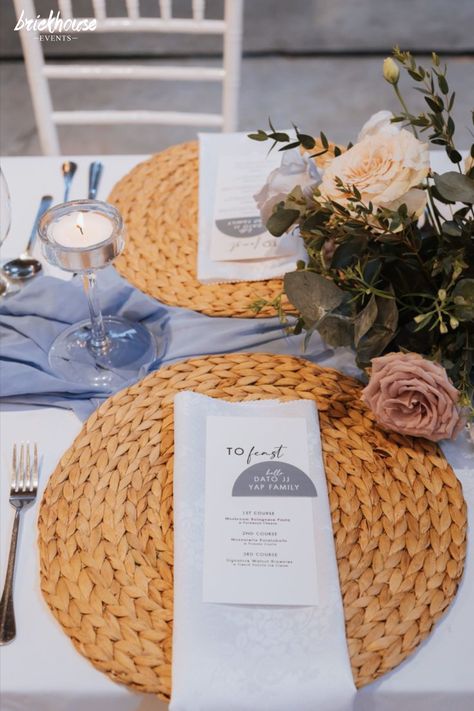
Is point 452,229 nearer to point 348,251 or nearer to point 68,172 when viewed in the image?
point 348,251

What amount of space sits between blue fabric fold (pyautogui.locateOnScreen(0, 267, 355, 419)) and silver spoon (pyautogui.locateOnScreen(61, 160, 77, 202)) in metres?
Result: 0.22

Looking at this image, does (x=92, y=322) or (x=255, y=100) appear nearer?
(x=92, y=322)

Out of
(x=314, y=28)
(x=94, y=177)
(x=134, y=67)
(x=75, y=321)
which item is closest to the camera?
(x=75, y=321)

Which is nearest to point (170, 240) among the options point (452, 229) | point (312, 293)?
point (312, 293)

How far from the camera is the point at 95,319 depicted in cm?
98

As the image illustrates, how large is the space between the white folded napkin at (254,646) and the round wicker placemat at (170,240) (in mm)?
354

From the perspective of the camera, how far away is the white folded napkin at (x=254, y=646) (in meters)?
0.65

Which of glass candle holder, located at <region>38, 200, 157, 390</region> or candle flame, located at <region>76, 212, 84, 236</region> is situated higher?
candle flame, located at <region>76, 212, 84, 236</region>

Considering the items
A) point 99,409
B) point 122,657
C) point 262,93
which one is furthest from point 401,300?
point 262,93

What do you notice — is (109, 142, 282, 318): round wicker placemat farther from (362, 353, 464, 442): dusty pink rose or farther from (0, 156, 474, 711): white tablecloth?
(0, 156, 474, 711): white tablecloth

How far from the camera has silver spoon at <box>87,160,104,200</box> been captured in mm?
1223

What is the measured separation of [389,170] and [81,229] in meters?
0.37

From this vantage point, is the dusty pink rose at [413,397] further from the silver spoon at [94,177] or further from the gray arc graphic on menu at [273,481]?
the silver spoon at [94,177]

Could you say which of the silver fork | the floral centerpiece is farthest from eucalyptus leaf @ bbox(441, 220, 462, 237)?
the silver fork
